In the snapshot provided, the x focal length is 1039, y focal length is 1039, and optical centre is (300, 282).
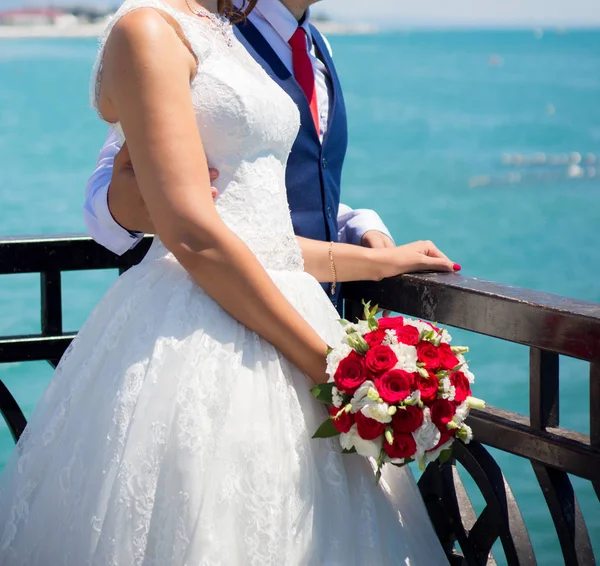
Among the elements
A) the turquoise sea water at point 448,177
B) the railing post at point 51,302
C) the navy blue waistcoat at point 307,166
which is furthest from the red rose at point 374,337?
the turquoise sea water at point 448,177

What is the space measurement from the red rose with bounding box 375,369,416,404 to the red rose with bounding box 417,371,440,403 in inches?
0.8

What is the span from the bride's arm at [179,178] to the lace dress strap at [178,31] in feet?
0.12

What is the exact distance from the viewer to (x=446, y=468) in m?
1.96

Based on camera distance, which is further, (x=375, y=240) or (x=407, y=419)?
(x=375, y=240)

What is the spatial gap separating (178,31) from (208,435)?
656mm

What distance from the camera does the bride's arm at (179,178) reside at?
160cm

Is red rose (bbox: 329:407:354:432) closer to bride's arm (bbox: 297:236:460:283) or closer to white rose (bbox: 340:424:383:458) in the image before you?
white rose (bbox: 340:424:383:458)

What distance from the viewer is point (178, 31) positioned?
1696 mm

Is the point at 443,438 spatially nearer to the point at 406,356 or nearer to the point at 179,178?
Answer: the point at 406,356

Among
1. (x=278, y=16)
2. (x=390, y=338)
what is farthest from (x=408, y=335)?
(x=278, y=16)

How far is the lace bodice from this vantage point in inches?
67.8

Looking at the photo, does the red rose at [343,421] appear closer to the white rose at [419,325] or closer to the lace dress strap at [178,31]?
the white rose at [419,325]

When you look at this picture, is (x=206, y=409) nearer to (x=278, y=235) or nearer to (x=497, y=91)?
(x=278, y=235)

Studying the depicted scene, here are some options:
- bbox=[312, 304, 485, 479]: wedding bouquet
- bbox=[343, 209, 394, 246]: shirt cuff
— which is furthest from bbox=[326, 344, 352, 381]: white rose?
bbox=[343, 209, 394, 246]: shirt cuff
